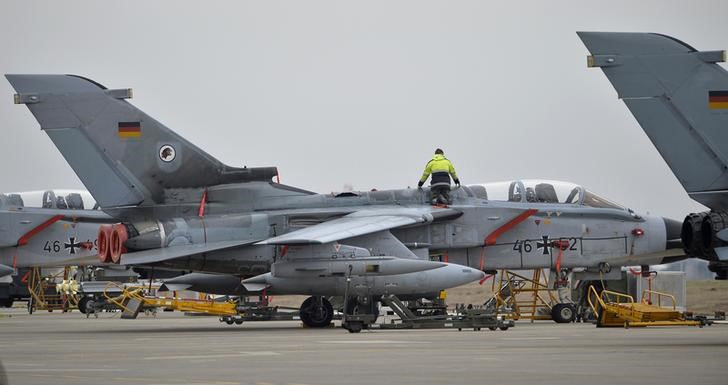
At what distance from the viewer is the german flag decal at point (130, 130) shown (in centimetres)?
2467

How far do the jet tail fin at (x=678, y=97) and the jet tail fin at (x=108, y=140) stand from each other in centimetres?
1157

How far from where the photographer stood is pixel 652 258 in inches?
1028

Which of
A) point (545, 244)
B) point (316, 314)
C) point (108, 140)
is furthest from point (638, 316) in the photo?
point (108, 140)

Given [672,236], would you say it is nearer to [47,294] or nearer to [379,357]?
[379,357]

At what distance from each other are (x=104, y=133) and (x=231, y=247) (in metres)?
3.46

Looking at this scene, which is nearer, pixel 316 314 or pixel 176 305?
pixel 316 314

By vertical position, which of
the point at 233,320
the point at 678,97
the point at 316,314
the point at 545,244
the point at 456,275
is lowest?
the point at 233,320

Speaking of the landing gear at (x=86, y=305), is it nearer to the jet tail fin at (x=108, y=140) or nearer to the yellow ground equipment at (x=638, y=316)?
the jet tail fin at (x=108, y=140)

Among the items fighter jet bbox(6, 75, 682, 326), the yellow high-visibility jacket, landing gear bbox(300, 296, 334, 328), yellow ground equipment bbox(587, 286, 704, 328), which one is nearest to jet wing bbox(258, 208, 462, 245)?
fighter jet bbox(6, 75, 682, 326)

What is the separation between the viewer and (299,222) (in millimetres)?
24906

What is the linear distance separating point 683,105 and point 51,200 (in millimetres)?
20961

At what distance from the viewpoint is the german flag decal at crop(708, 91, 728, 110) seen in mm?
15219

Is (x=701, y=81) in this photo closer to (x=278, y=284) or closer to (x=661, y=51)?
(x=661, y=51)

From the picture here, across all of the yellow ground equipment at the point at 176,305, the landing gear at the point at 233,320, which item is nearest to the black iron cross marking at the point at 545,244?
the landing gear at the point at 233,320
